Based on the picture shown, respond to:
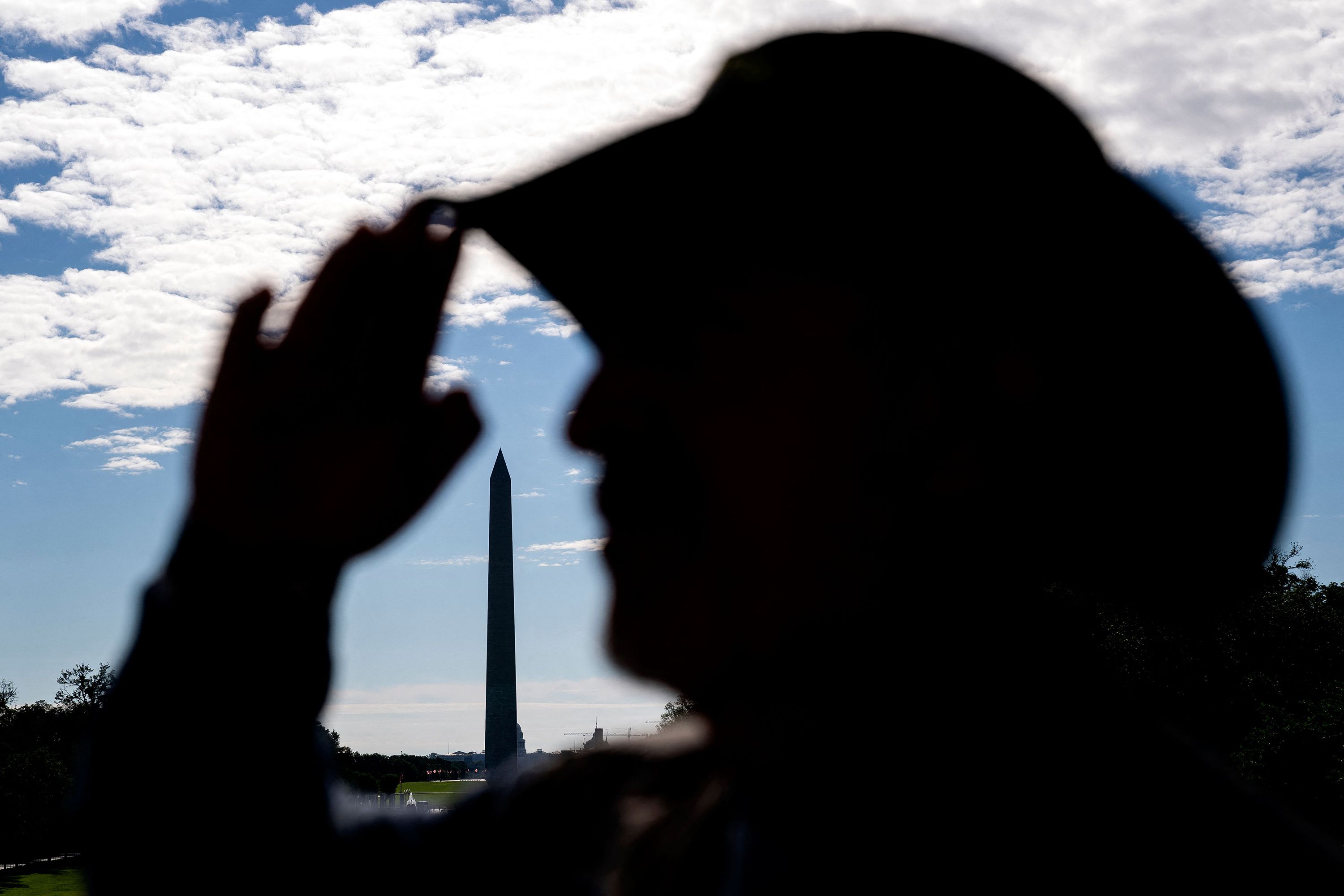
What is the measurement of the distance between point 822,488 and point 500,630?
3445 centimetres

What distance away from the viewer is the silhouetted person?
1.29 meters

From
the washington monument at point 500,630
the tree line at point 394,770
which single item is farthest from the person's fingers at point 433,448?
the tree line at point 394,770

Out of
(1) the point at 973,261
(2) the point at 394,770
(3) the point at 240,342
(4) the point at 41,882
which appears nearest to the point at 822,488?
(1) the point at 973,261

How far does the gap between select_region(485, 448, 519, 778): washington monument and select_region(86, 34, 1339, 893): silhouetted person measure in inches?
1293

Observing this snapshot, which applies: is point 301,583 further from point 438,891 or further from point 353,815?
point 438,891

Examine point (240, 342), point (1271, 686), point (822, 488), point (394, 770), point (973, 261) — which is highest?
point (973, 261)

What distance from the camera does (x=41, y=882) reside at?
1795 inches

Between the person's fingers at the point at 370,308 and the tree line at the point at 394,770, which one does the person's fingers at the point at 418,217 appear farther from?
the tree line at the point at 394,770

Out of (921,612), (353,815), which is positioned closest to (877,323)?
(921,612)

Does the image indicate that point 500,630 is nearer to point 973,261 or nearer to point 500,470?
point 500,470

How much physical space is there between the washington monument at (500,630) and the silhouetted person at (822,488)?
32848 millimetres

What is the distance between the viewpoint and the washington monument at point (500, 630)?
113 feet

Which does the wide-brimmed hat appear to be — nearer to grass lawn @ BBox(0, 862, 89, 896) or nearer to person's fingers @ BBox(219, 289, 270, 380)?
person's fingers @ BBox(219, 289, 270, 380)

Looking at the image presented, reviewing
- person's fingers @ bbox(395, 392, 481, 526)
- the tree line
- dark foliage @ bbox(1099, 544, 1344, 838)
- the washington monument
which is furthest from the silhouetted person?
the tree line
